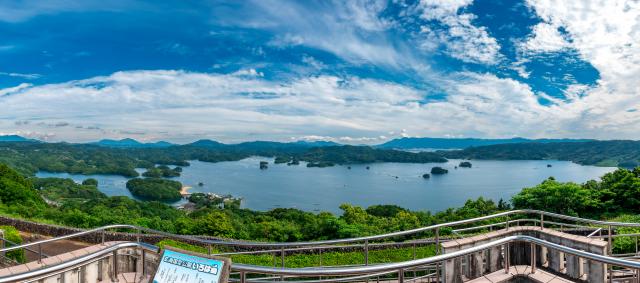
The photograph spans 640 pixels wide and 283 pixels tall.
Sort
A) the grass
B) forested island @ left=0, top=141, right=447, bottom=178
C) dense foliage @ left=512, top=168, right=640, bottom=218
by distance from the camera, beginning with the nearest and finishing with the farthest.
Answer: the grass < dense foliage @ left=512, top=168, right=640, bottom=218 < forested island @ left=0, top=141, right=447, bottom=178

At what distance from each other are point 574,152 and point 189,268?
162666 mm


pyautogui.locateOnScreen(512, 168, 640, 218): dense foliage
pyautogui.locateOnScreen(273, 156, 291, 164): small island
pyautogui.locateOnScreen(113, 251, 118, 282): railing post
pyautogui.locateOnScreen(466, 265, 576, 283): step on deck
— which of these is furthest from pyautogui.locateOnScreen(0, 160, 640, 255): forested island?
pyautogui.locateOnScreen(273, 156, 291, 164): small island

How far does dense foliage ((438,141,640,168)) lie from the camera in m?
108

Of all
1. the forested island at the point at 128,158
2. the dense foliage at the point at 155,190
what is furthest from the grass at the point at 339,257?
the forested island at the point at 128,158

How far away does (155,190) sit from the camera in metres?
77.5

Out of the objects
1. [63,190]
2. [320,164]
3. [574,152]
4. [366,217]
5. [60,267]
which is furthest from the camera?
[320,164]

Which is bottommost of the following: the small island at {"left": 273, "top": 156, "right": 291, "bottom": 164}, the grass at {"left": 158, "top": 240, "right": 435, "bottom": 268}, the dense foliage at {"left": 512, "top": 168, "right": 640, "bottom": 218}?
the small island at {"left": 273, "top": 156, "right": 291, "bottom": 164}

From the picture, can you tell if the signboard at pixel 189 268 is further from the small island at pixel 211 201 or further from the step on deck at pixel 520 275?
the small island at pixel 211 201

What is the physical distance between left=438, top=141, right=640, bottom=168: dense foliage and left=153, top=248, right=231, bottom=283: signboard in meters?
112

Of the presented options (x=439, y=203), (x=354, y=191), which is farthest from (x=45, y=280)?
(x=354, y=191)

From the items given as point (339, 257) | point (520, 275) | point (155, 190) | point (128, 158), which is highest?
point (520, 275)

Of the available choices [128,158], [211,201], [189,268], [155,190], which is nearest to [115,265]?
A: [189,268]

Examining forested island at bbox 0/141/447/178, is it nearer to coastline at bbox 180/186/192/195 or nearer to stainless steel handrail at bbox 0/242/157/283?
coastline at bbox 180/186/192/195

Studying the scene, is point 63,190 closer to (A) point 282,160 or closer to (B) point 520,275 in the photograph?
(B) point 520,275
